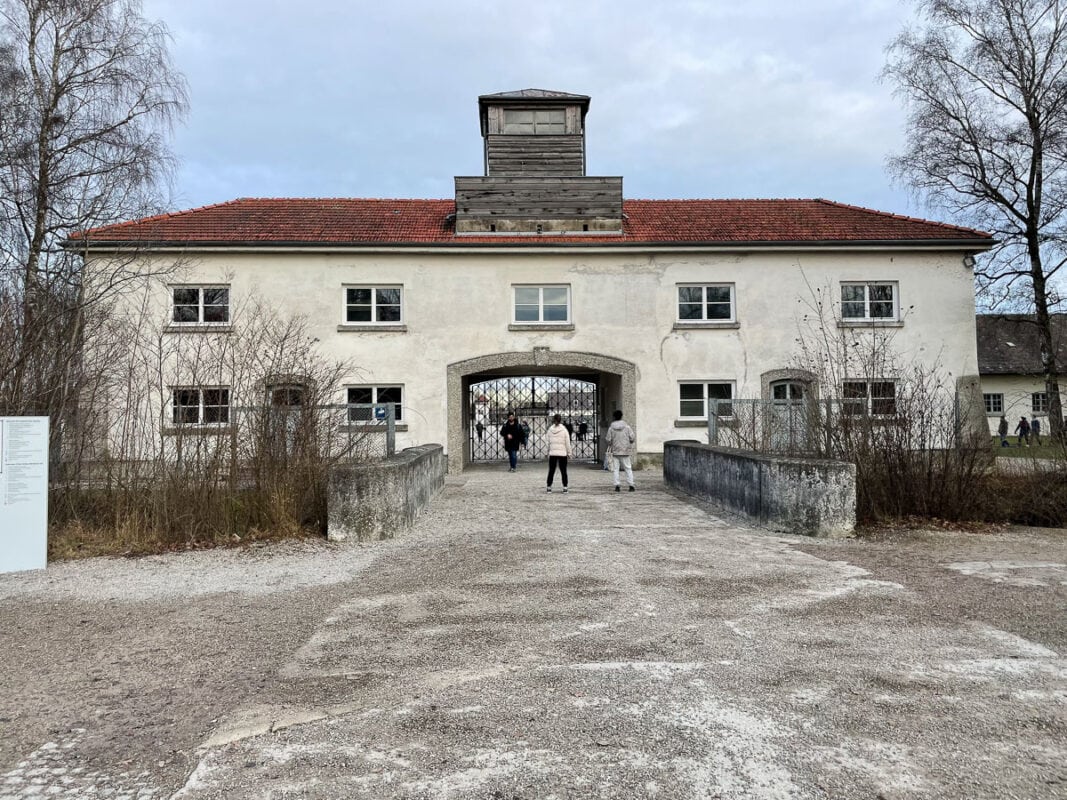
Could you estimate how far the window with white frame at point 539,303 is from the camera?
21156 mm

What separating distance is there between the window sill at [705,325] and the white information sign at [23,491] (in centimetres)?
1605

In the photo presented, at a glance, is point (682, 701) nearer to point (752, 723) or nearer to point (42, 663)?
point (752, 723)

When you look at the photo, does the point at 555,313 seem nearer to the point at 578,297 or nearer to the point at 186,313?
the point at 578,297

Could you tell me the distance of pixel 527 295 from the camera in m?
21.2

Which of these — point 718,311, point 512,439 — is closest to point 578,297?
point 718,311

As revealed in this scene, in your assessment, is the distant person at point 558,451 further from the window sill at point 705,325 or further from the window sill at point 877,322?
the window sill at point 877,322

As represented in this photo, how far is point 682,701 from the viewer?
4055 millimetres

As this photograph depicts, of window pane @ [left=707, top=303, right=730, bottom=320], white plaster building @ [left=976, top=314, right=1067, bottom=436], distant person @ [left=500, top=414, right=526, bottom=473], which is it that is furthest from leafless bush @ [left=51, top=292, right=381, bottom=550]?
white plaster building @ [left=976, top=314, right=1067, bottom=436]

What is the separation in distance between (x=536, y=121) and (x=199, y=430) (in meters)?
17.4

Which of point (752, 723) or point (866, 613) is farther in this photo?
point (866, 613)

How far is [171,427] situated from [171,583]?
312 centimetres

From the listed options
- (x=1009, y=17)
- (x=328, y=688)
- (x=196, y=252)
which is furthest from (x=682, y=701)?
(x=1009, y=17)

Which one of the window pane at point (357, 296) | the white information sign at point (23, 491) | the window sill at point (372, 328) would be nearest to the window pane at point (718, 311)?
the window sill at point (372, 328)

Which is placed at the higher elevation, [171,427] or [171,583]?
[171,427]
